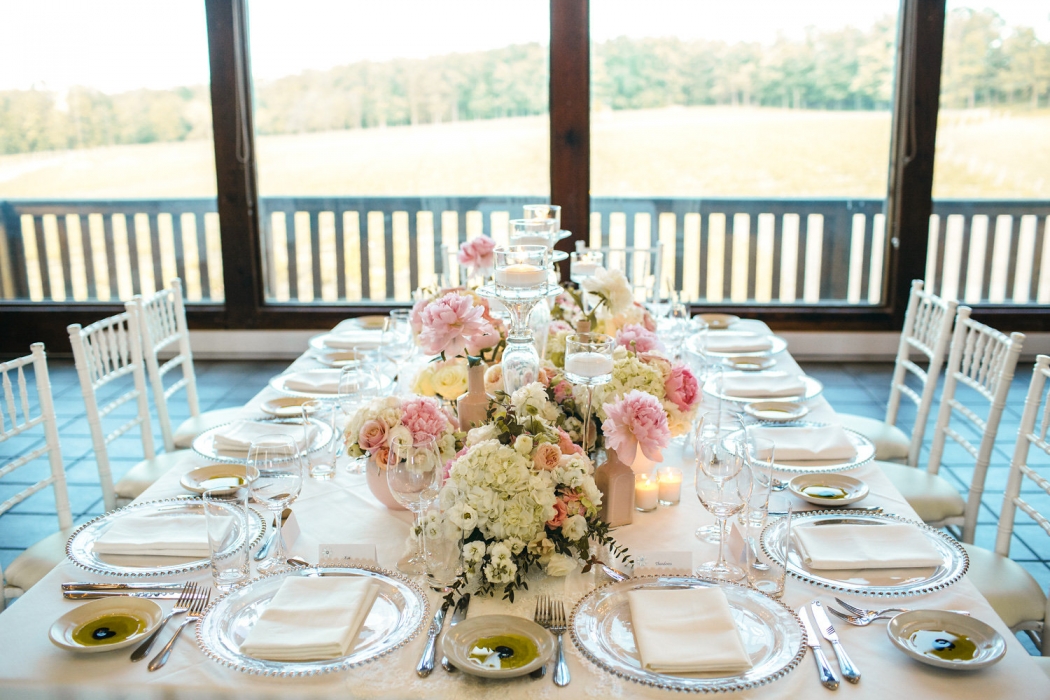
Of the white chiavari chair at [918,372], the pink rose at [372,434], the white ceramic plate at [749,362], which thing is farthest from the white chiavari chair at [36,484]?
the white chiavari chair at [918,372]

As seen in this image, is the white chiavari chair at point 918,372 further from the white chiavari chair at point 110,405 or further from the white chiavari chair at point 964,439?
the white chiavari chair at point 110,405

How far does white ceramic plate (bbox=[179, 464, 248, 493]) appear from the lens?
6.36 ft

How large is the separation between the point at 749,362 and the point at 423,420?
4.78 feet

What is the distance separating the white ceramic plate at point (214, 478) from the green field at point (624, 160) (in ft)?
10.3

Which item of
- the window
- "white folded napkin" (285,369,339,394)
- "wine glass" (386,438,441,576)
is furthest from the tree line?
"wine glass" (386,438,441,576)

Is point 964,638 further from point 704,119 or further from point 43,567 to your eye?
point 704,119

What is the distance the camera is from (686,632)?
54.2 inches

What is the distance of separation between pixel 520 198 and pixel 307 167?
3.60 feet

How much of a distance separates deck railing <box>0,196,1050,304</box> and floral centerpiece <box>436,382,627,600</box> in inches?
137

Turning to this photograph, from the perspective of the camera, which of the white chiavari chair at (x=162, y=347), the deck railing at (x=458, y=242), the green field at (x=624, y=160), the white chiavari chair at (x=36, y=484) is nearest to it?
the white chiavari chair at (x=36, y=484)

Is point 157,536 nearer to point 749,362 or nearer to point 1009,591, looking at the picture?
point 1009,591

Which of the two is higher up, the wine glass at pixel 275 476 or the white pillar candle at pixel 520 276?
the white pillar candle at pixel 520 276

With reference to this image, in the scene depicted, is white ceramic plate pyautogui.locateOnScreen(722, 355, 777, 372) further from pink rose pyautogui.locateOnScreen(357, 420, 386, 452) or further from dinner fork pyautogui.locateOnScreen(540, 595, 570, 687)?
dinner fork pyautogui.locateOnScreen(540, 595, 570, 687)

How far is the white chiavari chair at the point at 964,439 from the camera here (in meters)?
2.22
